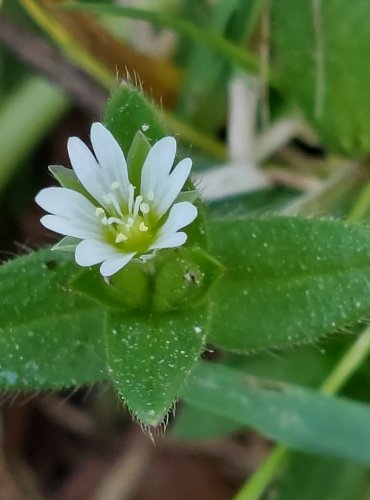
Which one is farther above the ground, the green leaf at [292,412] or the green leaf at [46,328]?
the green leaf at [46,328]

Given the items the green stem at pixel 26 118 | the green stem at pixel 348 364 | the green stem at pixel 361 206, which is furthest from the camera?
the green stem at pixel 26 118

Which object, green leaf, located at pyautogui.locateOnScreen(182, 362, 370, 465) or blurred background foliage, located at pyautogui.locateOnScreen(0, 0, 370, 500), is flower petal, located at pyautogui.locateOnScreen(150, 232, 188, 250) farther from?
blurred background foliage, located at pyautogui.locateOnScreen(0, 0, 370, 500)

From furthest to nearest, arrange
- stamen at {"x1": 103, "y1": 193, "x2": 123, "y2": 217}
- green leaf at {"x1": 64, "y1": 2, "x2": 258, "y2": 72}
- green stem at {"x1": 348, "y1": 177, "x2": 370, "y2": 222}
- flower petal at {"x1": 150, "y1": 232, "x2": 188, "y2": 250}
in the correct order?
1. green stem at {"x1": 348, "y1": 177, "x2": 370, "y2": 222}
2. green leaf at {"x1": 64, "y1": 2, "x2": 258, "y2": 72}
3. stamen at {"x1": 103, "y1": 193, "x2": 123, "y2": 217}
4. flower petal at {"x1": 150, "y1": 232, "x2": 188, "y2": 250}

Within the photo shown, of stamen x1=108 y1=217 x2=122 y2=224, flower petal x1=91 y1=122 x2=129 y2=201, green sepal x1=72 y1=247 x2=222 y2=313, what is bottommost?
green sepal x1=72 y1=247 x2=222 y2=313

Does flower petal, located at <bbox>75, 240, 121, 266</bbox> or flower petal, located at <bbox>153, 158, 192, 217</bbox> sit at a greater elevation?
flower petal, located at <bbox>153, 158, 192, 217</bbox>

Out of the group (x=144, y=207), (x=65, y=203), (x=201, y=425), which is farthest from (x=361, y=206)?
(x=65, y=203)

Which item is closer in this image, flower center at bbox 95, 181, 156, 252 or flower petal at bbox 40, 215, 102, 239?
flower petal at bbox 40, 215, 102, 239

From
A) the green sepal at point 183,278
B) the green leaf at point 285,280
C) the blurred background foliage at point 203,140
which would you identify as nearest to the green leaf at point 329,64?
the blurred background foliage at point 203,140

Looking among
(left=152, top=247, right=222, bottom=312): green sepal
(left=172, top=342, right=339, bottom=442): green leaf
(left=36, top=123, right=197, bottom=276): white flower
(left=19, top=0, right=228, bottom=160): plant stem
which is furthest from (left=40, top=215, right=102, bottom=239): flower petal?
(left=172, top=342, right=339, bottom=442): green leaf

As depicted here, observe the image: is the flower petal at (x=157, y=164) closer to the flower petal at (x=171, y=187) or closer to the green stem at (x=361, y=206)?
the flower petal at (x=171, y=187)
